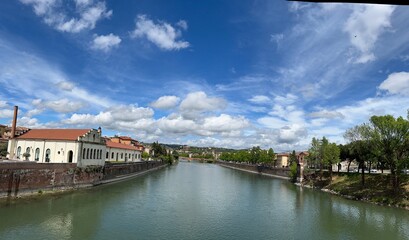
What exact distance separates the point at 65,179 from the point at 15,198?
8.67m

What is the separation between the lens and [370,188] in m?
45.3

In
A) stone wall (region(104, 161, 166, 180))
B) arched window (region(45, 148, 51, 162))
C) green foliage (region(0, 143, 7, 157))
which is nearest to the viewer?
arched window (region(45, 148, 51, 162))

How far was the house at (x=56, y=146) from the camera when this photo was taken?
44.4m

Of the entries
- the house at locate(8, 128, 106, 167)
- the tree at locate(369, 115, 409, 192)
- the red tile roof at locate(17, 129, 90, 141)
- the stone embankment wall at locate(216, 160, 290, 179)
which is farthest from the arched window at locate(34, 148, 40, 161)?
the stone embankment wall at locate(216, 160, 290, 179)

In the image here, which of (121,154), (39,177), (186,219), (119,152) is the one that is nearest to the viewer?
(186,219)

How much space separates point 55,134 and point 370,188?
44995 mm

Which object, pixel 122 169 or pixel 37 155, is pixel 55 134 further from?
pixel 122 169

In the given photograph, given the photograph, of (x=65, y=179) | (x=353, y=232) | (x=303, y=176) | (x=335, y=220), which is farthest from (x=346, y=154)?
(x=65, y=179)

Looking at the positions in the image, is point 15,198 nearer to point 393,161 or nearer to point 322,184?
point 393,161

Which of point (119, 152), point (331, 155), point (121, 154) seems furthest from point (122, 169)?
point (331, 155)

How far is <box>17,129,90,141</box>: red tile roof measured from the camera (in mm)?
45316

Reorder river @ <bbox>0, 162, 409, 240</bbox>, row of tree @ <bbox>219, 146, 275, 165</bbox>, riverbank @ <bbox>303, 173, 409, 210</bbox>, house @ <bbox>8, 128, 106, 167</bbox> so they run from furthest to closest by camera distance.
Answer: row of tree @ <bbox>219, 146, 275, 165</bbox> → house @ <bbox>8, 128, 106, 167</bbox> → riverbank @ <bbox>303, 173, 409, 210</bbox> → river @ <bbox>0, 162, 409, 240</bbox>

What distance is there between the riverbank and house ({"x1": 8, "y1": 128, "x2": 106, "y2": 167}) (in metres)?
37.1

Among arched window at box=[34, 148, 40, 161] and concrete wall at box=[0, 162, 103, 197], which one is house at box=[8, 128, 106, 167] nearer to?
arched window at box=[34, 148, 40, 161]
